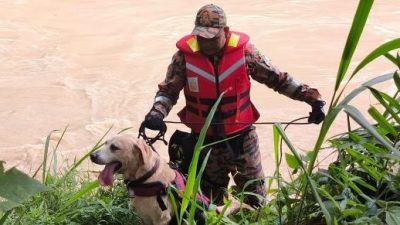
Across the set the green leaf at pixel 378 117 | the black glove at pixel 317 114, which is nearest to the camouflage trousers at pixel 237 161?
the black glove at pixel 317 114

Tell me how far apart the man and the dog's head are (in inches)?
19.8

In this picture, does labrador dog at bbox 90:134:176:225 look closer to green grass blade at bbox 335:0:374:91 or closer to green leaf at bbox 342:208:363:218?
green leaf at bbox 342:208:363:218

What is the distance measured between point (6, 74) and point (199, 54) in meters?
6.36

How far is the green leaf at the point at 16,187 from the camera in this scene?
1591 mm

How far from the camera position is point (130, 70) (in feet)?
32.3

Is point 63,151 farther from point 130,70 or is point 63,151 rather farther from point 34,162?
point 130,70

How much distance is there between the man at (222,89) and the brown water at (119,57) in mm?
2339

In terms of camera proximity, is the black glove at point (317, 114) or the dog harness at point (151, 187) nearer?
the dog harness at point (151, 187)

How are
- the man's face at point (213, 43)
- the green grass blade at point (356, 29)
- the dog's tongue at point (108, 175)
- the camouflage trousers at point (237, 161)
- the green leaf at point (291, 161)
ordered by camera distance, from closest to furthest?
the green grass blade at point (356, 29) < the green leaf at point (291, 161) < the dog's tongue at point (108, 175) < the man's face at point (213, 43) < the camouflage trousers at point (237, 161)

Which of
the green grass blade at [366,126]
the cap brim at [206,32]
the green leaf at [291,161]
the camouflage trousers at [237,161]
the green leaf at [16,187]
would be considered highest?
the green grass blade at [366,126]

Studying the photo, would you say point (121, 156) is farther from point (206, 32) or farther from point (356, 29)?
point (356, 29)

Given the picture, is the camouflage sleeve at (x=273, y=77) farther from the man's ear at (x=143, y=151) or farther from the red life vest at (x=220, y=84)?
the man's ear at (x=143, y=151)

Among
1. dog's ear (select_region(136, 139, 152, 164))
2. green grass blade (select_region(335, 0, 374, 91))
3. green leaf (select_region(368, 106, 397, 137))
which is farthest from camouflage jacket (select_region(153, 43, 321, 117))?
green grass blade (select_region(335, 0, 374, 91))

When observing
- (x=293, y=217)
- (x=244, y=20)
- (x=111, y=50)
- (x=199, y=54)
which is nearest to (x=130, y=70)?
(x=111, y=50)
